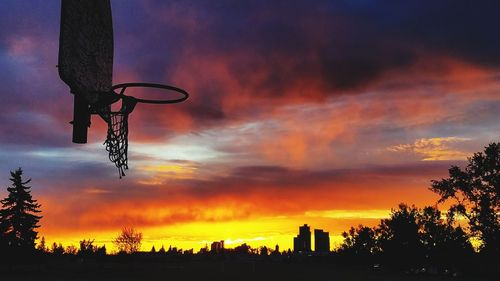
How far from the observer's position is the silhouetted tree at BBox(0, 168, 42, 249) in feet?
220

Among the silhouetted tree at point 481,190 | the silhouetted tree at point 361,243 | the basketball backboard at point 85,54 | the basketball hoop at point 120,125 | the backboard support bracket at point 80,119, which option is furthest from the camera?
the silhouetted tree at point 361,243

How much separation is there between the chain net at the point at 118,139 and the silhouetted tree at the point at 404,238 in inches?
3362

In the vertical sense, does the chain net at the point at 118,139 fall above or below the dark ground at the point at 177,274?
above

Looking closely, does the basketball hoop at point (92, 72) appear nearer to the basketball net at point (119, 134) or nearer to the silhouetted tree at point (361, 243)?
the basketball net at point (119, 134)

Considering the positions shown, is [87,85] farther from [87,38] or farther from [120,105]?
[120,105]

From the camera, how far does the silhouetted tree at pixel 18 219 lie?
220 feet

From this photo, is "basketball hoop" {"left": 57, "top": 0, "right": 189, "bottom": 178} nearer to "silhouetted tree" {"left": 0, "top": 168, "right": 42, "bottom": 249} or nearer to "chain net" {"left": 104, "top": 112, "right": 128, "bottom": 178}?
"chain net" {"left": 104, "top": 112, "right": 128, "bottom": 178}

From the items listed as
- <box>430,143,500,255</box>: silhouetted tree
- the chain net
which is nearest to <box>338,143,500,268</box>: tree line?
<box>430,143,500,255</box>: silhouetted tree

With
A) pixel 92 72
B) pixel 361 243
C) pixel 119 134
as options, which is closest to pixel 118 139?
pixel 119 134

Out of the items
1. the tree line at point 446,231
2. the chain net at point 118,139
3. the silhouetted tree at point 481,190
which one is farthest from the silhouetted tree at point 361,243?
the chain net at point 118,139

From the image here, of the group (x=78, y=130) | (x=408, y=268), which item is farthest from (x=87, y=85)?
(x=408, y=268)

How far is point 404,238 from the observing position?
89875 mm

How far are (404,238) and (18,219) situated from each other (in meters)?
62.5

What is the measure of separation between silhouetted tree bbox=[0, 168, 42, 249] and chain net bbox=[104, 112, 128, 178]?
65.2m
